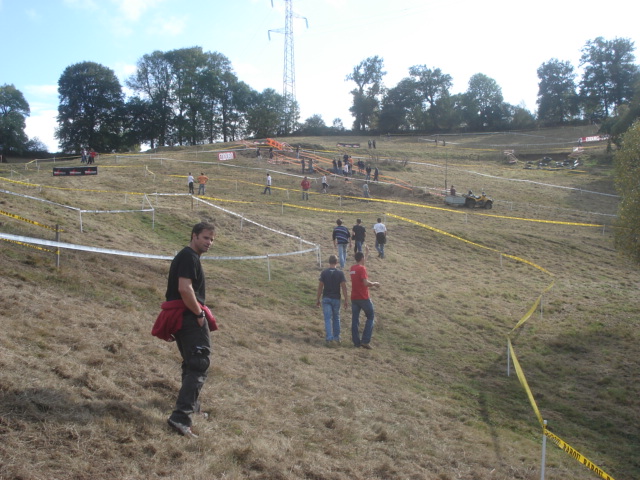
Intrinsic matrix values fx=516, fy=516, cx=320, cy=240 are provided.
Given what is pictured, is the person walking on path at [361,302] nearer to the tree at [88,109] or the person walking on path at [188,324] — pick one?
the person walking on path at [188,324]

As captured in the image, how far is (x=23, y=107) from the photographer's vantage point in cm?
8112

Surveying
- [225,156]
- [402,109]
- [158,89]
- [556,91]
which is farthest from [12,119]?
[556,91]

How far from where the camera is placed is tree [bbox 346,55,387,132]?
102 m

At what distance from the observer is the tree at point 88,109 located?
255ft

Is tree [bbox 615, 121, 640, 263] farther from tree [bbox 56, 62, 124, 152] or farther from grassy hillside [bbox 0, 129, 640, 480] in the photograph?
tree [bbox 56, 62, 124, 152]

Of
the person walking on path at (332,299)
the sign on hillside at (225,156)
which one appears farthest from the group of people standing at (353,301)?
the sign on hillside at (225,156)

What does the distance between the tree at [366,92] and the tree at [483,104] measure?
17.5m

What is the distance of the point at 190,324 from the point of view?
5062mm

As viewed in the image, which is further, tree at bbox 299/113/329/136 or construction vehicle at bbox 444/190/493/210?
tree at bbox 299/113/329/136

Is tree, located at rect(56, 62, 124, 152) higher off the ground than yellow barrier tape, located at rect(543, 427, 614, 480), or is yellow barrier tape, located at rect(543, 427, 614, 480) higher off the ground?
tree, located at rect(56, 62, 124, 152)

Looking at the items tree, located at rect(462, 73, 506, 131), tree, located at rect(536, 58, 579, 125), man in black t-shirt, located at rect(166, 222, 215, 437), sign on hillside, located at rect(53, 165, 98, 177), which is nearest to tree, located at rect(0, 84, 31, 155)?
sign on hillside, located at rect(53, 165, 98, 177)

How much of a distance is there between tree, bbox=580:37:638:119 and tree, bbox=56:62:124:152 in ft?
264

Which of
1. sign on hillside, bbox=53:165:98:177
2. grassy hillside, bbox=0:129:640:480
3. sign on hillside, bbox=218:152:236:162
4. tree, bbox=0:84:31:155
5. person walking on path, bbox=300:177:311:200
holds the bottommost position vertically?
grassy hillside, bbox=0:129:640:480

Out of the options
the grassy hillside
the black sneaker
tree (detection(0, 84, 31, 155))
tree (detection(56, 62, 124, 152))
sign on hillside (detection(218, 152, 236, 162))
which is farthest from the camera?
tree (detection(56, 62, 124, 152))
